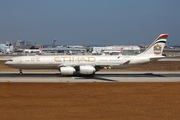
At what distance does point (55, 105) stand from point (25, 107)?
2272mm

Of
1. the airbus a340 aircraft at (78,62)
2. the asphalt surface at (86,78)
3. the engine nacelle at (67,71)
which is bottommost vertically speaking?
the asphalt surface at (86,78)

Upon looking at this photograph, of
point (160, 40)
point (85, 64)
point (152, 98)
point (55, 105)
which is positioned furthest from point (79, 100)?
point (160, 40)

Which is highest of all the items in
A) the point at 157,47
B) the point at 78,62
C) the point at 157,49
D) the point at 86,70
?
the point at 157,47

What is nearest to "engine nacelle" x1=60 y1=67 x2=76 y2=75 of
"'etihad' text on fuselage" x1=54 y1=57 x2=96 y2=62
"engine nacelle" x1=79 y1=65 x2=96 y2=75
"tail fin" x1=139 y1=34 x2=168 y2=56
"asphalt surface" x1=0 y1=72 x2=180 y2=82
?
"asphalt surface" x1=0 y1=72 x2=180 y2=82

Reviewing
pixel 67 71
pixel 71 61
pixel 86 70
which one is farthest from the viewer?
pixel 71 61

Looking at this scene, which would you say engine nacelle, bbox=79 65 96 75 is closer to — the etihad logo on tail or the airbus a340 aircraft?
the airbus a340 aircraft

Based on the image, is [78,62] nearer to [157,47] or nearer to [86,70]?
Answer: [86,70]

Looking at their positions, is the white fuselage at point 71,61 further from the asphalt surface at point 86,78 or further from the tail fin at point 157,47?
the asphalt surface at point 86,78

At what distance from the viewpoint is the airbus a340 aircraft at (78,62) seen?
40569mm

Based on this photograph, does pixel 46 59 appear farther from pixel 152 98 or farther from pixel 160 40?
pixel 152 98

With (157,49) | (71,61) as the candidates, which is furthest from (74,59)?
(157,49)

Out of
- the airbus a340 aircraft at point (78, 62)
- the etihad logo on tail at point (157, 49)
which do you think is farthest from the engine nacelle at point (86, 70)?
the etihad logo on tail at point (157, 49)

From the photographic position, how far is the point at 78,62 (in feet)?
139

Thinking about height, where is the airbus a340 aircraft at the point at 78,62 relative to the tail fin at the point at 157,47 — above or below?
below
